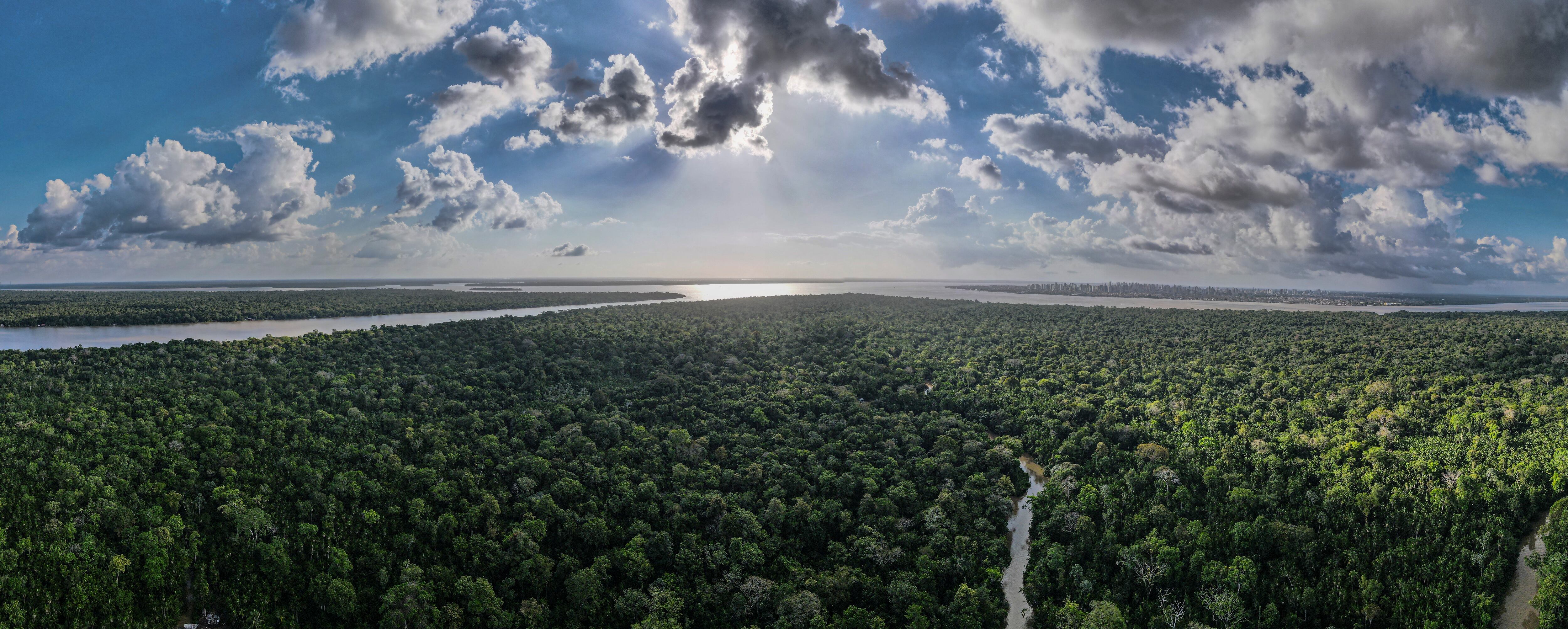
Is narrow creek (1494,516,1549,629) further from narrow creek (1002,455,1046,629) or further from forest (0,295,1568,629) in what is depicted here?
narrow creek (1002,455,1046,629)

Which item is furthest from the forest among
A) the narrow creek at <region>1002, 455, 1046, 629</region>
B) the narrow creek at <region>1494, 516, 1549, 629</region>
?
the narrow creek at <region>1002, 455, 1046, 629</region>

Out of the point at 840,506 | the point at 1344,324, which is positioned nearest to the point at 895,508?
the point at 840,506

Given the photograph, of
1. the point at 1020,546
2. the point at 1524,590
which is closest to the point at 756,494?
the point at 1020,546

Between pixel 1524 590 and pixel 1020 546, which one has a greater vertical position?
pixel 1524 590

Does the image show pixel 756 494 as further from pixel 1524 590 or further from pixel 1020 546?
pixel 1524 590

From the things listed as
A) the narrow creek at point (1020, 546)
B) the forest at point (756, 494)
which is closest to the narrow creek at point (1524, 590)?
the forest at point (756, 494)
